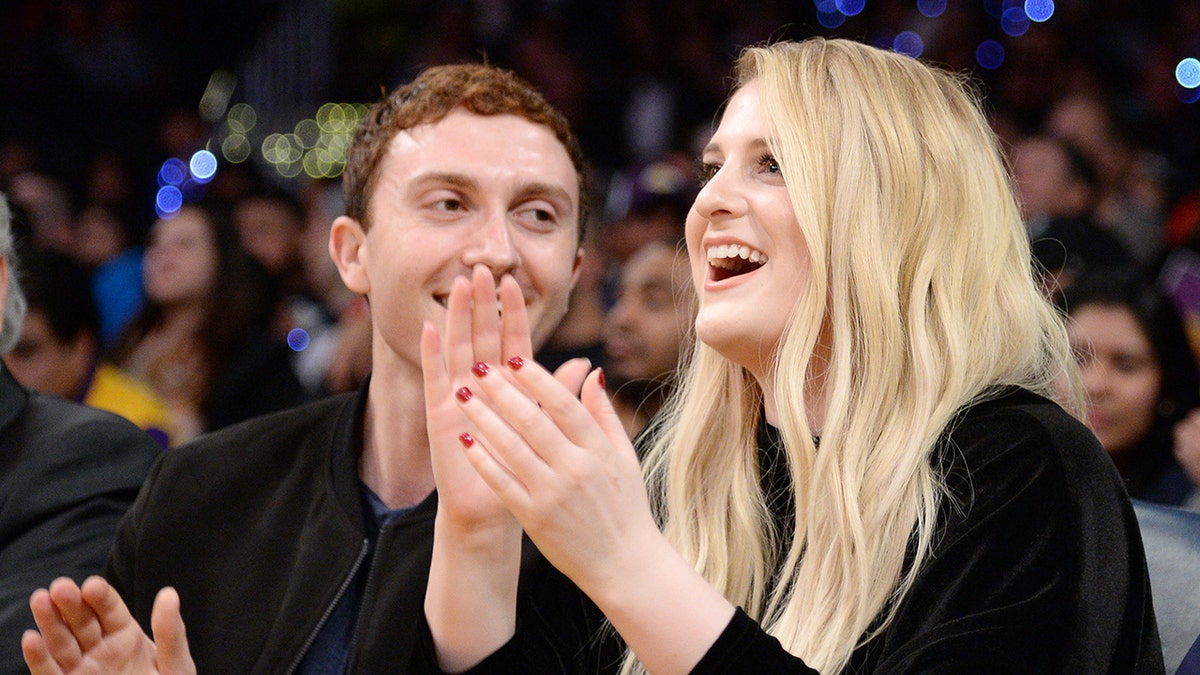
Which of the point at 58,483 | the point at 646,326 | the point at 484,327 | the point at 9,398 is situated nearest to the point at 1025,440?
the point at 484,327

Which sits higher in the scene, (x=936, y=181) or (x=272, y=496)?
(x=936, y=181)

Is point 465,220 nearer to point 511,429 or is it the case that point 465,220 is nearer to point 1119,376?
point 511,429

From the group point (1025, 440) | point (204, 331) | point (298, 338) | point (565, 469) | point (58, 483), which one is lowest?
point (298, 338)

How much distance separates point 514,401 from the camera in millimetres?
1399

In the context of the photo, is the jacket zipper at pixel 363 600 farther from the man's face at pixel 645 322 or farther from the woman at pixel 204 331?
the woman at pixel 204 331

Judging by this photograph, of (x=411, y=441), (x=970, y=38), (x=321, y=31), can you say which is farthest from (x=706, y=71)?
(x=411, y=441)

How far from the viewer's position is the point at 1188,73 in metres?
5.07

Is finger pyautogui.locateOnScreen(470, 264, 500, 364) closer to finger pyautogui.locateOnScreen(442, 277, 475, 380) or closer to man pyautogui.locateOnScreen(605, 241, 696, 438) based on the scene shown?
finger pyautogui.locateOnScreen(442, 277, 475, 380)

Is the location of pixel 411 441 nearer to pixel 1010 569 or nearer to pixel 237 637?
pixel 237 637

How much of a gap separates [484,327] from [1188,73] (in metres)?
4.38

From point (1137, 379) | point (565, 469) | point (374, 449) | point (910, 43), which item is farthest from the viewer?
point (910, 43)

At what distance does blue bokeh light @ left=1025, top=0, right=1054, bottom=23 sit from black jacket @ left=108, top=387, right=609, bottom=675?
4272mm

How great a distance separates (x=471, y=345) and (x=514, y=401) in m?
0.17

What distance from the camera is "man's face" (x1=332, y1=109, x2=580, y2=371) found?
2195 mm
